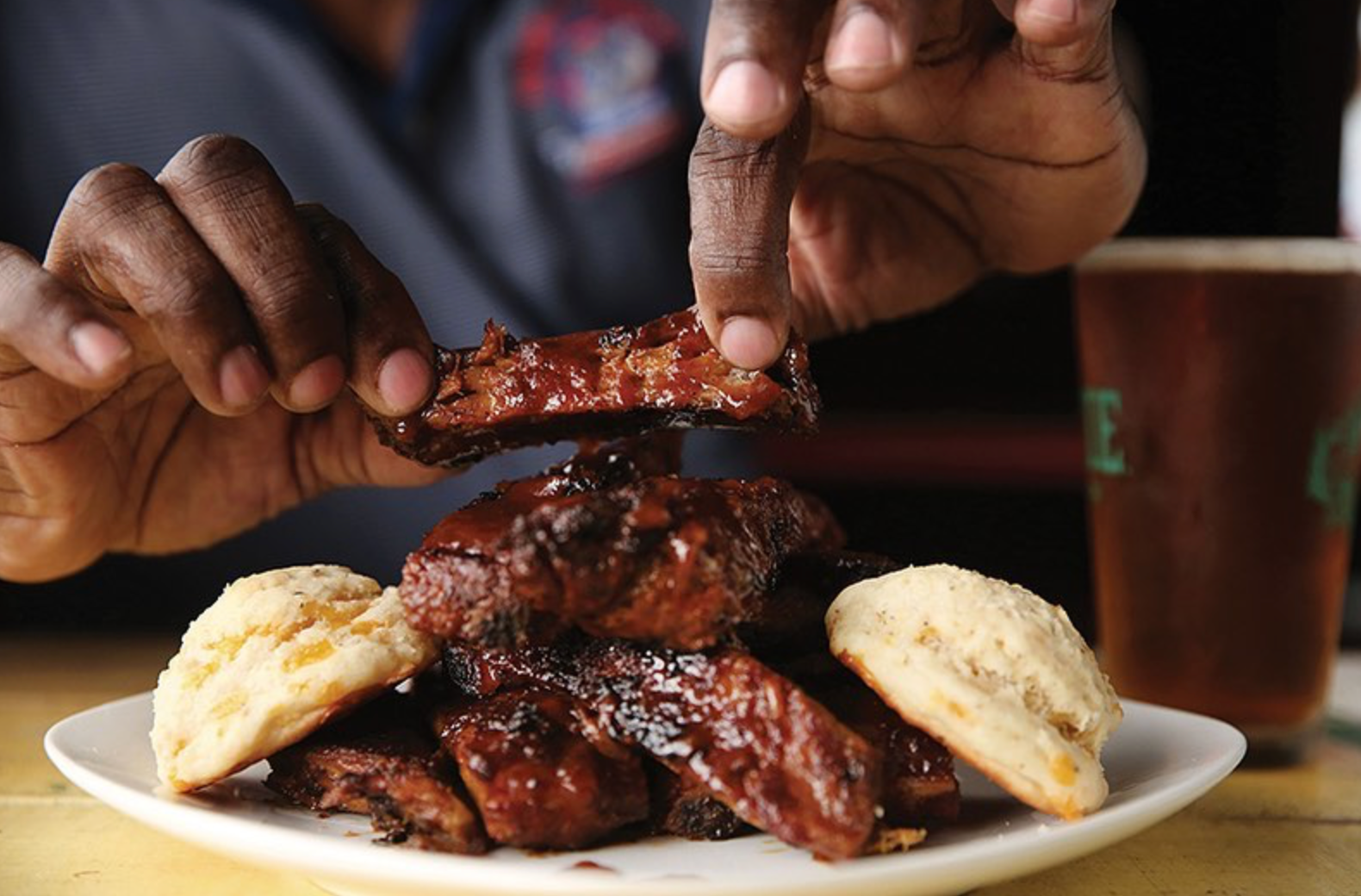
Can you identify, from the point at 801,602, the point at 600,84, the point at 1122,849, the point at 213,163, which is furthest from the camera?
the point at 600,84

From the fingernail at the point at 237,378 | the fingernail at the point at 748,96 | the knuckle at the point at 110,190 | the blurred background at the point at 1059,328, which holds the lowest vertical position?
the blurred background at the point at 1059,328

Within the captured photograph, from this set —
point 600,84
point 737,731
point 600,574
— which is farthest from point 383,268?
point 600,84

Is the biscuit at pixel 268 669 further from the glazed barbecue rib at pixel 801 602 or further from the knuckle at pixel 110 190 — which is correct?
the knuckle at pixel 110 190

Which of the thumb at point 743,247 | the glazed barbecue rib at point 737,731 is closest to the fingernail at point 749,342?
the thumb at point 743,247

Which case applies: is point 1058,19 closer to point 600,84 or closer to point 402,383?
point 402,383

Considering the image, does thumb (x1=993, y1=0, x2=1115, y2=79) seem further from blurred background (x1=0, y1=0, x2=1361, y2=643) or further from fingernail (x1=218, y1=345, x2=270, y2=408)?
blurred background (x1=0, y1=0, x2=1361, y2=643)

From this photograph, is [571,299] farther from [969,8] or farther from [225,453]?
[969,8]
